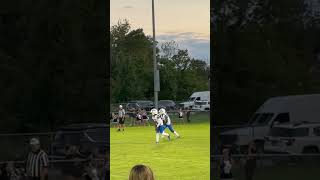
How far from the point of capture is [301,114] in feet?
26.6

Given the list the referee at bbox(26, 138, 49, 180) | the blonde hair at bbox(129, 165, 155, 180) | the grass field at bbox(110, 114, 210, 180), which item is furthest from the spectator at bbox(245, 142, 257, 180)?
the blonde hair at bbox(129, 165, 155, 180)

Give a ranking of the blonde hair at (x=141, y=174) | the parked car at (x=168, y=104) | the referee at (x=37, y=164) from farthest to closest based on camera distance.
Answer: the parked car at (x=168, y=104)
the referee at (x=37, y=164)
the blonde hair at (x=141, y=174)

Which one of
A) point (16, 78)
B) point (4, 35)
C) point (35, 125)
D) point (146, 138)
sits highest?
point (4, 35)

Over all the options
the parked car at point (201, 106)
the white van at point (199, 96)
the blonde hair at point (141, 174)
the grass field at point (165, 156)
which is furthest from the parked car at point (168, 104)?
the blonde hair at point (141, 174)

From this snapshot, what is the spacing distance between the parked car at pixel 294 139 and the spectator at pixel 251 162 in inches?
6.6

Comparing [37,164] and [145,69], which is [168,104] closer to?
[145,69]

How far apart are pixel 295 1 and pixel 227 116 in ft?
5.68

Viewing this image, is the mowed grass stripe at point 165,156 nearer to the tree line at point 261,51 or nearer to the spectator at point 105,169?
the tree line at point 261,51

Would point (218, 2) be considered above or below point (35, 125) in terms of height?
above

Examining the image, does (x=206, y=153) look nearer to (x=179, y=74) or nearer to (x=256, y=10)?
(x=256, y=10)

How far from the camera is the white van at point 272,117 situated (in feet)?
26.4

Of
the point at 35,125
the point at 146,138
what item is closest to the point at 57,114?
the point at 35,125

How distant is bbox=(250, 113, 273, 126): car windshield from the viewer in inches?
314

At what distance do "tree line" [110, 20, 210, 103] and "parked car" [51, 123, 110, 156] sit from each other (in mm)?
26731
